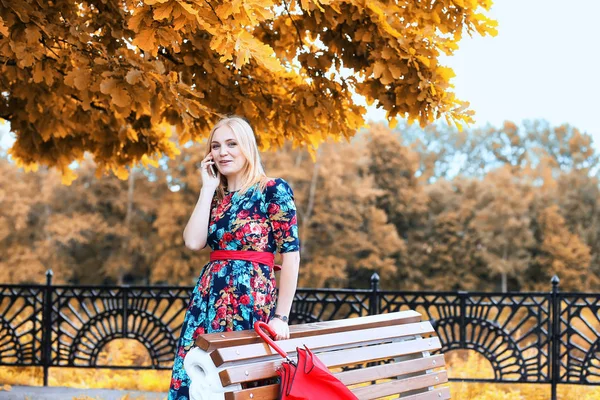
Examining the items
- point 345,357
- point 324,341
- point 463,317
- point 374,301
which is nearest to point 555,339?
point 463,317

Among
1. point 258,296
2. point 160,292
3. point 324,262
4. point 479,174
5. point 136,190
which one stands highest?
point 479,174

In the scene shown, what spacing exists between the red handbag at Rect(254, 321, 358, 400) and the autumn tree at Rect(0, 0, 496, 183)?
133cm

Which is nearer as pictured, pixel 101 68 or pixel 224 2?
pixel 224 2

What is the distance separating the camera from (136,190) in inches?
1251

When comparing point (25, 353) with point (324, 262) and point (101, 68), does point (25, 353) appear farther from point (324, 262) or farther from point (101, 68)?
point (324, 262)

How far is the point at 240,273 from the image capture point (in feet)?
11.0

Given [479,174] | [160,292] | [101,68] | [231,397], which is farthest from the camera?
[479,174]

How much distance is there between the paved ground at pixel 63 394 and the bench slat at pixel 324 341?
11.9ft

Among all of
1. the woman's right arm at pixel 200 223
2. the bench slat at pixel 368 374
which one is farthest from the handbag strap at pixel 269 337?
the woman's right arm at pixel 200 223

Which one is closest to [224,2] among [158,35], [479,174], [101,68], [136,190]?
[158,35]

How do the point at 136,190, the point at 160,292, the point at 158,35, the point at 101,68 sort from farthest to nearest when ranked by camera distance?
the point at 136,190 → the point at 160,292 → the point at 101,68 → the point at 158,35

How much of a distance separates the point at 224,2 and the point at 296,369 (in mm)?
1716

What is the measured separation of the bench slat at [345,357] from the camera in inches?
112

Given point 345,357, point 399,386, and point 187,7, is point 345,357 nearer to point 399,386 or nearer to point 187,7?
point 399,386
